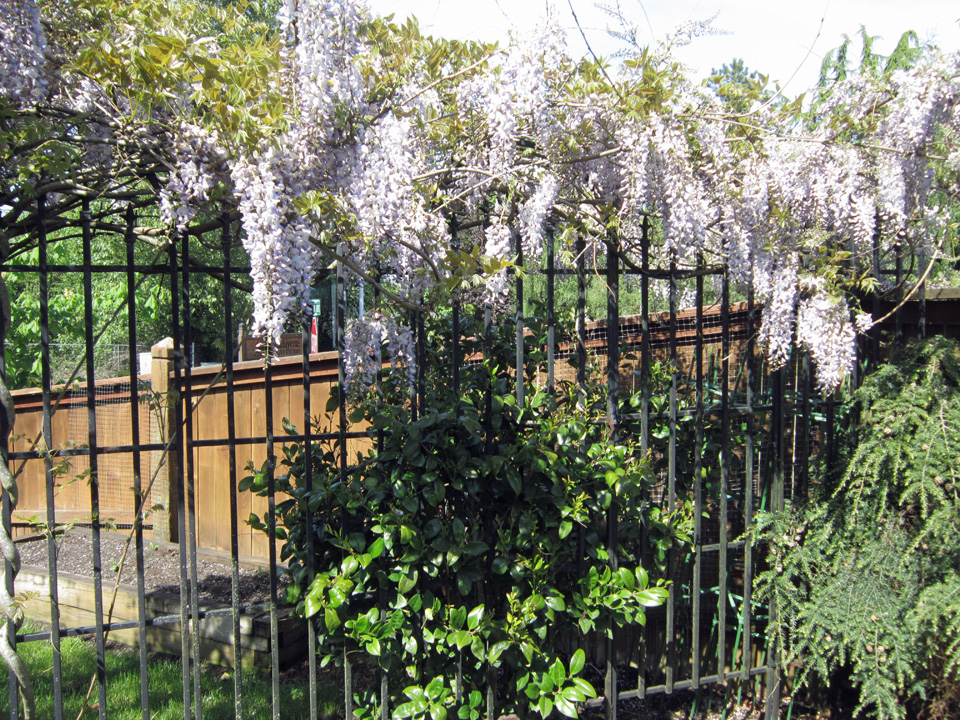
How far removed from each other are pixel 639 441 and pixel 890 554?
1185 millimetres

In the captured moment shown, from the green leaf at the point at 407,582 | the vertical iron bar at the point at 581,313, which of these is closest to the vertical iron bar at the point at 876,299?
the vertical iron bar at the point at 581,313

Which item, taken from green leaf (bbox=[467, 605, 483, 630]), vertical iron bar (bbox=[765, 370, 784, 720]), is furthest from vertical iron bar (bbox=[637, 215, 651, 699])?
green leaf (bbox=[467, 605, 483, 630])

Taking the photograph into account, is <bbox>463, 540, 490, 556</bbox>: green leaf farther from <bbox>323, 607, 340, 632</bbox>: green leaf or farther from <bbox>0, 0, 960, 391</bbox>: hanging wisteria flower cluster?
<bbox>0, 0, 960, 391</bbox>: hanging wisteria flower cluster

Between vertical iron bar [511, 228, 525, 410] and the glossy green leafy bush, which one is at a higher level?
vertical iron bar [511, 228, 525, 410]

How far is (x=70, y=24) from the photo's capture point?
2.21 meters

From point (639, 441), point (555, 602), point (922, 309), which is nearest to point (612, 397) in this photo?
point (639, 441)

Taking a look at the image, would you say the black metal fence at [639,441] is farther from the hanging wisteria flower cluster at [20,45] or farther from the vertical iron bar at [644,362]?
the hanging wisteria flower cluster at [20,45]

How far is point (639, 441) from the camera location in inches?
137

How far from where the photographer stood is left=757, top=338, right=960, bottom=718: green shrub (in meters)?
2.94

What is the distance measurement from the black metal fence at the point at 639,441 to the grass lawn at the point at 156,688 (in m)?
0.14

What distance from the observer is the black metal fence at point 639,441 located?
254 cm

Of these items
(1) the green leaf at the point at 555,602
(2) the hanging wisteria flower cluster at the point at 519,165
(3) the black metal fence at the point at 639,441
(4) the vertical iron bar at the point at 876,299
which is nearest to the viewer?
(2) the hanging wisteria flower cluster at the point at 519,165

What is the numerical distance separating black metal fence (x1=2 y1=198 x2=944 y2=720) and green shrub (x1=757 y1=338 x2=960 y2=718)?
18cm

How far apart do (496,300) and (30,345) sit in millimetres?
8204
